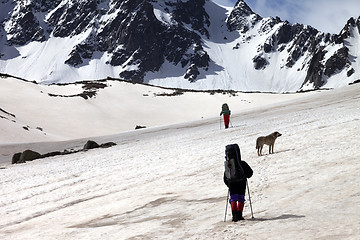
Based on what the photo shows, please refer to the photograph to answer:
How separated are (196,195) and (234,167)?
293 cm

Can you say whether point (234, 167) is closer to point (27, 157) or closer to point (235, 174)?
point (235, 174)

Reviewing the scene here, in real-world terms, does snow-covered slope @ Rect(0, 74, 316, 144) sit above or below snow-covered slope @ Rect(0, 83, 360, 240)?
above

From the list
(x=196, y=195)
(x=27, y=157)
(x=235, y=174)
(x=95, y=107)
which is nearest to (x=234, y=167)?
(x=235, y=174)

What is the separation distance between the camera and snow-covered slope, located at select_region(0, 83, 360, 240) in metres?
8.20

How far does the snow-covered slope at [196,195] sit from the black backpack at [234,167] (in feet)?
2.87

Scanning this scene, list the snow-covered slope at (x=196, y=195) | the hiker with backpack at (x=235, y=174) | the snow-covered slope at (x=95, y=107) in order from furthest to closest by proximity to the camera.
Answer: the snow-covered slope at (x=95, y=107) < the hiker with backpack at (x=235, y=174) < the snow-covered slope at (x=196, y=195)

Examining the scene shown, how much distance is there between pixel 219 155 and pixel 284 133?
4.55 metres

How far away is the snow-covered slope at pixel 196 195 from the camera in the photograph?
820 centimetres

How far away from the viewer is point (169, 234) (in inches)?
343

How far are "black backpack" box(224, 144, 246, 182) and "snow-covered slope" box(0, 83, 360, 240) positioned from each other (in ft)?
2.87

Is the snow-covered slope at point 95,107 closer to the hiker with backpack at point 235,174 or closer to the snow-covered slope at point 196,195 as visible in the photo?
the snow-covered slope at point 196,195

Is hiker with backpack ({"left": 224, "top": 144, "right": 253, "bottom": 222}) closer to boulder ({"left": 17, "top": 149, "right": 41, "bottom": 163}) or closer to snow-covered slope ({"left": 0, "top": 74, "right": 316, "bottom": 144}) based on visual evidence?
boulder ({"left": 17, "top": 149, "right": 41, "bottom": 163})

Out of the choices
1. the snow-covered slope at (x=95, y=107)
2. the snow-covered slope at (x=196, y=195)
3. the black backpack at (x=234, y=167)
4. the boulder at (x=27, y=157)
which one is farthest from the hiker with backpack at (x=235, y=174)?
the snow-covered slope at (x=95, y=107)

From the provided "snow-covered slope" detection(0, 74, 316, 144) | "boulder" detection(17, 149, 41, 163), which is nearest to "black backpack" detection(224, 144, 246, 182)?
"boulder" detection(17, 149, 41, 163)
